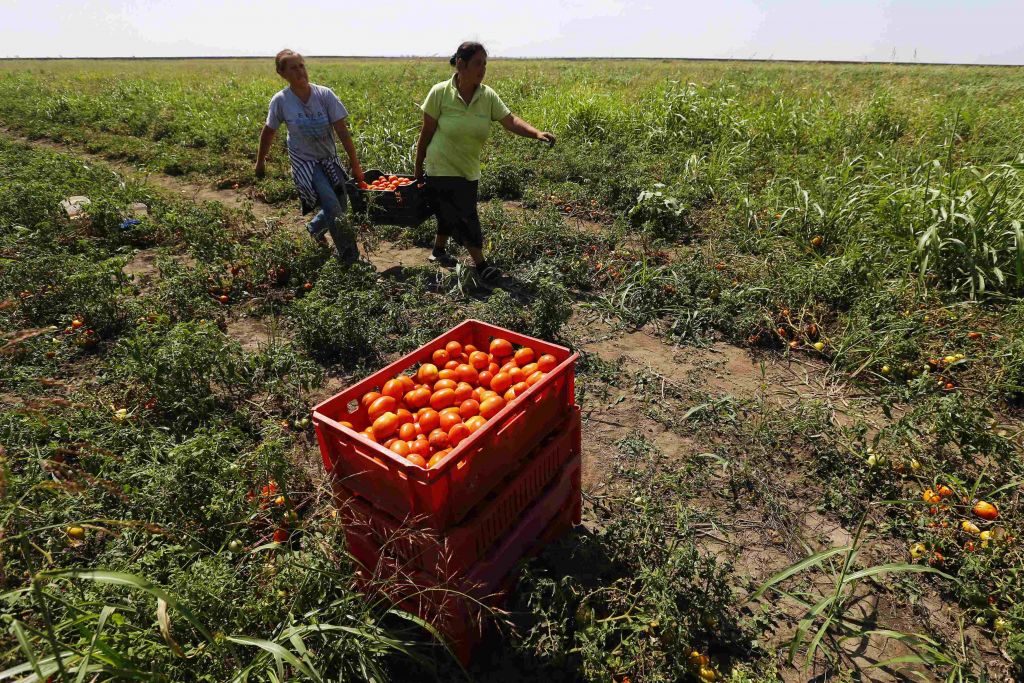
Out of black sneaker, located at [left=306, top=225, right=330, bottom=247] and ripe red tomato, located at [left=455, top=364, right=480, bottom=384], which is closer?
ripe red tomato, located at [left=455, top=364, right=480, bottom=384]

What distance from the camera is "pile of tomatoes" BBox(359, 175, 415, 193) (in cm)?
566

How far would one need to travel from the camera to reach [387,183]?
5.91m

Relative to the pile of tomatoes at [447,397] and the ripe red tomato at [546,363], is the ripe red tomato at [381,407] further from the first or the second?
the ripe red tomato at [546,363]

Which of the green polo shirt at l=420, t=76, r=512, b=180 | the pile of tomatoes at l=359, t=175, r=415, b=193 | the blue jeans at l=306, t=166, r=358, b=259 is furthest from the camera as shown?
the pile of tomatoes at l=359, t=175, r=415, b=193

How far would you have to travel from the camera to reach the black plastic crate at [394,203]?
5.32m

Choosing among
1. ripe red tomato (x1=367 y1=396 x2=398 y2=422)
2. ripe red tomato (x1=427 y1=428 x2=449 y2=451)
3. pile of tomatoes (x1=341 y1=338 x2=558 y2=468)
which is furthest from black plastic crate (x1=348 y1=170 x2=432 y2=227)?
ripe red tomato (x1=427 y1=428 x2=449 y2=451)

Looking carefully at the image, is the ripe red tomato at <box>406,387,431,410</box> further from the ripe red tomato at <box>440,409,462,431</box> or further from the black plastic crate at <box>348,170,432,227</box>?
the black plastic crate at <box>348,170,432,227</box>

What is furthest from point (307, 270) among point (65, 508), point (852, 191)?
point (852, 191)

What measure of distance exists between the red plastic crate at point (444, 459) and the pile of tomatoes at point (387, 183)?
3733 mm

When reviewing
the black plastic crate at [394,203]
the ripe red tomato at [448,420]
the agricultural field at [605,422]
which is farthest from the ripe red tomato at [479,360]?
the black plastic crate at [394,203]

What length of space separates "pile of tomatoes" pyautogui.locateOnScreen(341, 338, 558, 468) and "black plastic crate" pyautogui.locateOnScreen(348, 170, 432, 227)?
9.98 ft

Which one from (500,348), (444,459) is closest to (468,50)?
(500,348)

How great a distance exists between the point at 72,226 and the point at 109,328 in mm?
2640

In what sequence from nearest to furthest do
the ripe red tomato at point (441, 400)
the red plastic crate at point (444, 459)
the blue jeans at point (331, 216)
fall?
the red plastic crate at point (444, 459)
the ripe red tomato at point (441, 400)
the blue jeans at point (331, 216)
